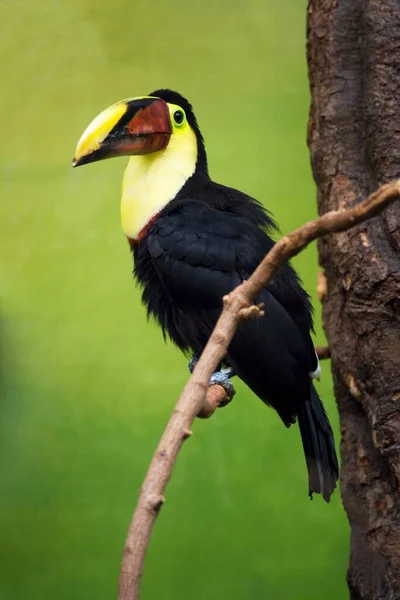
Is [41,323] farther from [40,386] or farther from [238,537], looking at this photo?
[238,537]

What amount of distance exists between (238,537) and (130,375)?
1.54 ft

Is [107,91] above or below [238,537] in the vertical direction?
above

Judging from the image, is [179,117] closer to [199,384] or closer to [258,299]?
[258,299]

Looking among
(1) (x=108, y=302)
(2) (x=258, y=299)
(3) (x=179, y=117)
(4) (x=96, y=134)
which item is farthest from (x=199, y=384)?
(1) (x=108, y=302)

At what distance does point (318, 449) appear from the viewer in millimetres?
1480

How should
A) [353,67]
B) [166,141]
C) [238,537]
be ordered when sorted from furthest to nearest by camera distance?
1. [238,537]
2. [166,141]
3. [353,67]

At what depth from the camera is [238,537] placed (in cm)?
205

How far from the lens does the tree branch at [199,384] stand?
813 millimetres

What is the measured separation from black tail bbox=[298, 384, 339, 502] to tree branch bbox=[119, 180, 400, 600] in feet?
1.90

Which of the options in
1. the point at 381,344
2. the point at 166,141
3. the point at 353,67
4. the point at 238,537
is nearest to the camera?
the point at 381,344

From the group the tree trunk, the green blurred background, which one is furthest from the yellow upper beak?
the green blurred background

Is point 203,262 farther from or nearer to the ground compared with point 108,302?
nearer to the ground

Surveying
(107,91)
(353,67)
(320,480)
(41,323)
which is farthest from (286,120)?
(320,480)

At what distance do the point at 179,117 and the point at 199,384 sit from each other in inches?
36.6
